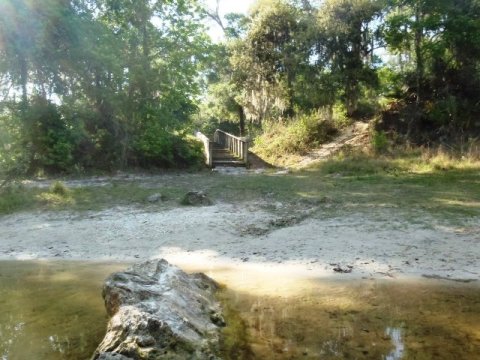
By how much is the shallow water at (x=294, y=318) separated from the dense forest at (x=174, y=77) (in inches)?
296

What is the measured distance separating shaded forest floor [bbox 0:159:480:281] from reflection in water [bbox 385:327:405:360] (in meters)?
1.66

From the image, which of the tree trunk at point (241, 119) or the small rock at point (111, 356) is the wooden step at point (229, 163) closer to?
the tree trunk at point (241, 119)

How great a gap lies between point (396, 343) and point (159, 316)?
6.81 ft

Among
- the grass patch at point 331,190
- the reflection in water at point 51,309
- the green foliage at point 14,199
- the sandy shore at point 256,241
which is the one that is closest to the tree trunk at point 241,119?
the grass patch at point 331,190

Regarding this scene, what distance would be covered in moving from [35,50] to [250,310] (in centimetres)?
1240

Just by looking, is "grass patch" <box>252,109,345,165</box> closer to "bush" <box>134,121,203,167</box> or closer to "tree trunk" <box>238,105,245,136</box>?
"bush" <box>134,121,203,167</box>

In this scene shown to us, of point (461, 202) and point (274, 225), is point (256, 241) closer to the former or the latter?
point (274, 225)

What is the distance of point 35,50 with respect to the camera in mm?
14000

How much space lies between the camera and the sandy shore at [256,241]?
6227mm

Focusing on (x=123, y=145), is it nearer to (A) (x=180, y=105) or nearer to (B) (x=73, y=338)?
(A) (x=180, y=105)

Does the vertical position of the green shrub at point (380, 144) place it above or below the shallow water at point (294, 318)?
above

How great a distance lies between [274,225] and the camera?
8266 mm

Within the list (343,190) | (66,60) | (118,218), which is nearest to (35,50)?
(66,60)

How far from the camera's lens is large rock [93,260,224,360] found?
3.36 metres
